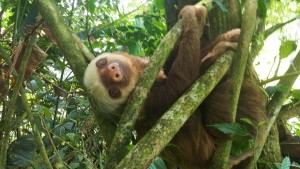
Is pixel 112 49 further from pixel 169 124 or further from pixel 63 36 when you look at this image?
pixel 169 124

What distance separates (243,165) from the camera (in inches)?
135

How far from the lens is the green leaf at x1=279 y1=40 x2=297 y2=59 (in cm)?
292

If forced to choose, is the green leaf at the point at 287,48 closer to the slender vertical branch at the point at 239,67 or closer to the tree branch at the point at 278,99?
the tree branch at the point at 278,99

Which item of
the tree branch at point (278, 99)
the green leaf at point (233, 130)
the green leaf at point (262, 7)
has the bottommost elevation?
the green leaf at point (233, 130)

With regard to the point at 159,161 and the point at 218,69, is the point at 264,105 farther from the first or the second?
the point at 159,161

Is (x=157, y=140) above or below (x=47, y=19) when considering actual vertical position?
below

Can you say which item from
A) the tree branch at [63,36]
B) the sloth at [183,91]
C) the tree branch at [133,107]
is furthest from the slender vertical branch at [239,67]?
the tree branch at [63,36]

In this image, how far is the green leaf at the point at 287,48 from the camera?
9.59 feet

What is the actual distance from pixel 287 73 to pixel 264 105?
1.26 feet

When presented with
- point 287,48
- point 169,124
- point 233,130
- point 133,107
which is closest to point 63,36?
point 133,107

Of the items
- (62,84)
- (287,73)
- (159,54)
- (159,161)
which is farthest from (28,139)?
(287,73)

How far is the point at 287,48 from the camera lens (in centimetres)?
294

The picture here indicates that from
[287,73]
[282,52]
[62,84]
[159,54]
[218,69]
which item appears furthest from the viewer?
[62,84]

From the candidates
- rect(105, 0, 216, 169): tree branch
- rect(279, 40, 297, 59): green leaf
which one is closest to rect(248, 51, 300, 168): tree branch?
rect(279, 40, 297, 59): green leaf
